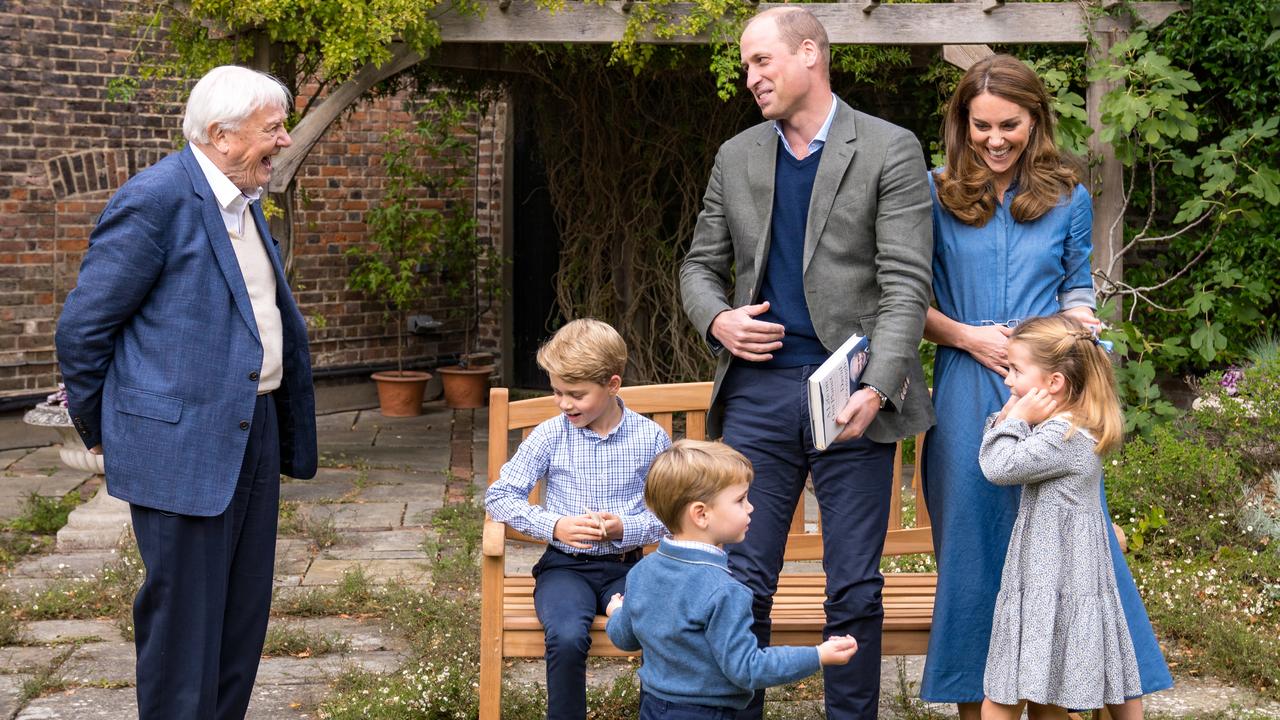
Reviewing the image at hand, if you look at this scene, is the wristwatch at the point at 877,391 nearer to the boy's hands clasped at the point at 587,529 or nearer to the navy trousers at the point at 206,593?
the boy's hands clasped at the point at 587,529

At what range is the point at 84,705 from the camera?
4.07 m

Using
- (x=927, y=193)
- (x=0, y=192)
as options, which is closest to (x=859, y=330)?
(x=927, y=193)

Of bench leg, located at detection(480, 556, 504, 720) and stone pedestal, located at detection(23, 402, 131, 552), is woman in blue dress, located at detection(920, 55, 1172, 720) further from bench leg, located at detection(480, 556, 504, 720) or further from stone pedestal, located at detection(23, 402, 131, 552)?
stone pedestal, located at detection(23, 402, 131, 552)

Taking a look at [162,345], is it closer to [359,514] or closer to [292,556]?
[292,556]

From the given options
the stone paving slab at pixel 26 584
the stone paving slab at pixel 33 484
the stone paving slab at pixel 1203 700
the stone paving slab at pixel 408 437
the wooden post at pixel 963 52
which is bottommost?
Result: the stone paving slab at pixel 408 437

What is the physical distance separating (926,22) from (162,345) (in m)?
4.70

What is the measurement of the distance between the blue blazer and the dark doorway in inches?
310

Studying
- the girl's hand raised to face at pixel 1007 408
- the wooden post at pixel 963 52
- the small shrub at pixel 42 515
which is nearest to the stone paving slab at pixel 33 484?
the small shrub at pixel 42 515

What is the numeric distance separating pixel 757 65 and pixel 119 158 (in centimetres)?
704

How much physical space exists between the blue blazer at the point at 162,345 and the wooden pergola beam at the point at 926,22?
4.06 meters

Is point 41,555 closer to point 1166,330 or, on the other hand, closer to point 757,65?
point 757,65

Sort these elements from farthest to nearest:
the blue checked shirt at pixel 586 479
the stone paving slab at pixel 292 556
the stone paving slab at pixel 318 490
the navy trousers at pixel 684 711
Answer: the stone paving slab at pixel 318 490 < the stone paving slab at pixel 292 556 < the blue checked shirt at pixel 586 479 < the navy trousers at pixel 684 711

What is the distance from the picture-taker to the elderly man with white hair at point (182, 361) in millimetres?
2959

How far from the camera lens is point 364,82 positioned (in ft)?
24.1
